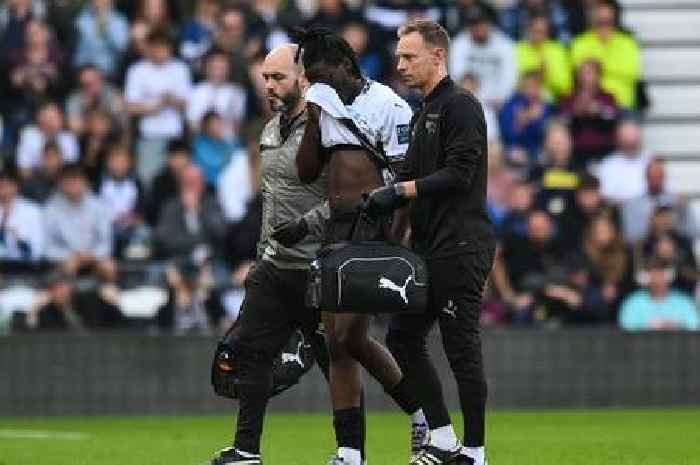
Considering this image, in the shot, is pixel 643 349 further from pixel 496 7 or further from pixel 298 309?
pixel 298 309

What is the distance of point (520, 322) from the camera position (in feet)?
61.9

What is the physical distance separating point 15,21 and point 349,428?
11.4 metres

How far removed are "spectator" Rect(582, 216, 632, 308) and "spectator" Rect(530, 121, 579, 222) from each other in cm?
61

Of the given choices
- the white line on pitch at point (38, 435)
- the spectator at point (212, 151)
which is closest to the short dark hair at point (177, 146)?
the spectator at point (212, 151)

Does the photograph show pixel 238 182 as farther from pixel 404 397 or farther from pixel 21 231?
pixel 404 397

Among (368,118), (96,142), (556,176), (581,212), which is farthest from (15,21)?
(368,118)

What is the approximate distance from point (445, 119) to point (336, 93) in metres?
0.59

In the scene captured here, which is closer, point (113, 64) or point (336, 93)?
point (336, 93)

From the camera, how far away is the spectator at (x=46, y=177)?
19.6 meters

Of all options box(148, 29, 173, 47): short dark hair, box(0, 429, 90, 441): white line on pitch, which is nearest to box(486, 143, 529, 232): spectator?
box(148, 29, 173, 47): short dark hair

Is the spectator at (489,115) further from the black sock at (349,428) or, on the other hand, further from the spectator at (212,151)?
the black sock at (349,428)

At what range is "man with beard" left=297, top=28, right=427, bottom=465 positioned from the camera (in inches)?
429

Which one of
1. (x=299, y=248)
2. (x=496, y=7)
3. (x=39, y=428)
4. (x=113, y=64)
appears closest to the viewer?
(x=299, y=248)

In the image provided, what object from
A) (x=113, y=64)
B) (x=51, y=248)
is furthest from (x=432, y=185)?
(x=113, y=64)
